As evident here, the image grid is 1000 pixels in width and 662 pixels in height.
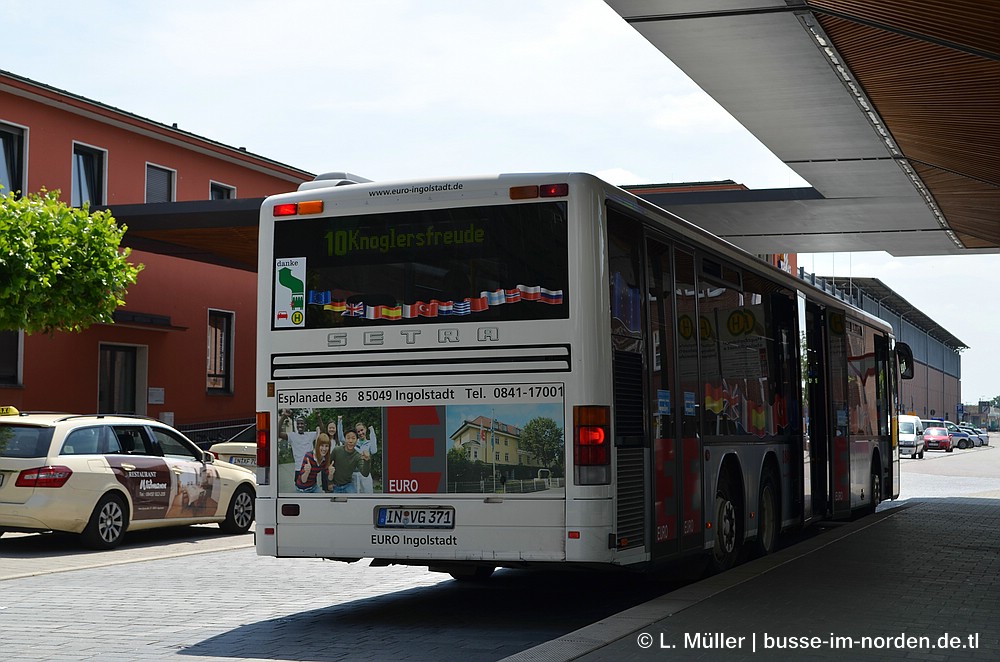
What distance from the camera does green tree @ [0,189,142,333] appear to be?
18578 millimetres

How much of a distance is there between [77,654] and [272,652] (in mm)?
1215

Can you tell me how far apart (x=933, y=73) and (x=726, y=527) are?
19.5 feet

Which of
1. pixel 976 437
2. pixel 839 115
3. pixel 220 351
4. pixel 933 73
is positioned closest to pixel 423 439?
pixel 933 73

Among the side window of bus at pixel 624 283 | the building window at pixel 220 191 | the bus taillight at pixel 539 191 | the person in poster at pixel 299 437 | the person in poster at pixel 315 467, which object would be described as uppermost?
the building window at pixel 220 191

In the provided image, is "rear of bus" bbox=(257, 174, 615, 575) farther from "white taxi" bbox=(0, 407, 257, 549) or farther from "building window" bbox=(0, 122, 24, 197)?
"building window" bbox=(0, 122, 24, 197)

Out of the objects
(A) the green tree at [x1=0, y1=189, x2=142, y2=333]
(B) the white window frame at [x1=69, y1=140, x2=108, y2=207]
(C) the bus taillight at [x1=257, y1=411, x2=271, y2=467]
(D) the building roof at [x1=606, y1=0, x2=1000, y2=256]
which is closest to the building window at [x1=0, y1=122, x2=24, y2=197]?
(B) the white window frame at [x1=69, y1=140, x2=108, y2=207]

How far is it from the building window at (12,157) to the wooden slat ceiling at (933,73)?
1825cm

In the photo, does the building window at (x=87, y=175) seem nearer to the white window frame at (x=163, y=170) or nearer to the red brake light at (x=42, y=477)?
the white window frame at (x=163, y=170)

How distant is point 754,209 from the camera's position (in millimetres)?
27250

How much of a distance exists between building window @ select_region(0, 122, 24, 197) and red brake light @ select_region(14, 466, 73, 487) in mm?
14282

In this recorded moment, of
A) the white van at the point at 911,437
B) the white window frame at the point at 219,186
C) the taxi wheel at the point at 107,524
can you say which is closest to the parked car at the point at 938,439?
the white van at the point at 911,437

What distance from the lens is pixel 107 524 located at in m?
15.4

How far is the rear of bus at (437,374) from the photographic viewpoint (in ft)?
28.8

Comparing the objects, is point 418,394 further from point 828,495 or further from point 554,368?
point 828,495
